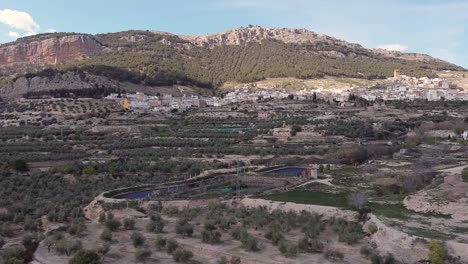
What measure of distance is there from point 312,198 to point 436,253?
938 centimetres

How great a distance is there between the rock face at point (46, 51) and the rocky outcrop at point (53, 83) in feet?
119

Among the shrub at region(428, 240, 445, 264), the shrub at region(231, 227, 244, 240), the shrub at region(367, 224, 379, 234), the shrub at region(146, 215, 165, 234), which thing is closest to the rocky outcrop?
the shrub at region(146, 215, 165, 234)

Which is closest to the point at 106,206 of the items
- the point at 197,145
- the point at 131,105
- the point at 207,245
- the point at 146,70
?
the point at 207,245

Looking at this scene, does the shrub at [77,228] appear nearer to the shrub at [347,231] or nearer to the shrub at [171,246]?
the shrub at [171,246]

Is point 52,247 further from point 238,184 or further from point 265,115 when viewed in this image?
point 265,115

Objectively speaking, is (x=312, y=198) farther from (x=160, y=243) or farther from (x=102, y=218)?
(x=102, y=218)

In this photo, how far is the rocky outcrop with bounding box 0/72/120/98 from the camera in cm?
8481

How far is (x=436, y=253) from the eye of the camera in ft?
53.5

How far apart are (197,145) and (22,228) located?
2687 centimetres

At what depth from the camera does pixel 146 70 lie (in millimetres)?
104625

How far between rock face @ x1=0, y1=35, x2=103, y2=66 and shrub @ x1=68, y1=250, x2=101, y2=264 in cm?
11201

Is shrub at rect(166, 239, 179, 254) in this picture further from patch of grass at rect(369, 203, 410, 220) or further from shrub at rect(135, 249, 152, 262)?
patch of grass at rect(369, 203, 410, 220)

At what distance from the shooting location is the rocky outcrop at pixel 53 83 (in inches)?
3339

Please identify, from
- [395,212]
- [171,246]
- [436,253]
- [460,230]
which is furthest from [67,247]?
[460,230]
